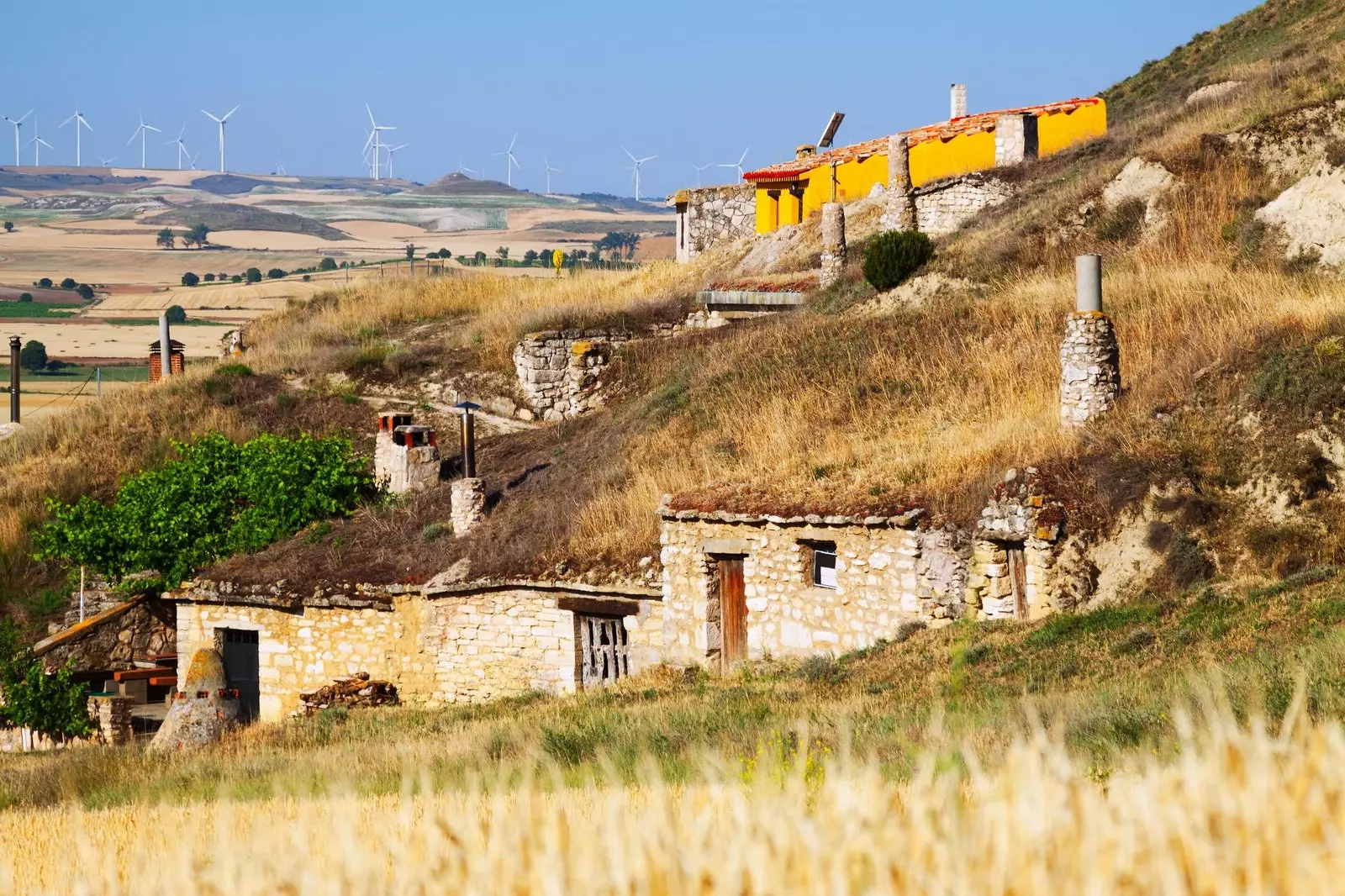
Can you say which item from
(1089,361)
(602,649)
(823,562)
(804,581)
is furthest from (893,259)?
(804,581)

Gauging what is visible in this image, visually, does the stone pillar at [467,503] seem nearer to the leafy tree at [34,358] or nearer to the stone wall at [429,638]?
the stone wall at [429,638]

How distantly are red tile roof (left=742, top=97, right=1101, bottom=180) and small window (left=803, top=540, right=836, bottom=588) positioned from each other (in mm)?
18269

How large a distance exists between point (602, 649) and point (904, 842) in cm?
1671

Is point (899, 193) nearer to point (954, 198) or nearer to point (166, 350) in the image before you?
point (954, 198)

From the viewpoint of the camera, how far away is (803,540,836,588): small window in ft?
61.0

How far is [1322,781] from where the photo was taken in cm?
432

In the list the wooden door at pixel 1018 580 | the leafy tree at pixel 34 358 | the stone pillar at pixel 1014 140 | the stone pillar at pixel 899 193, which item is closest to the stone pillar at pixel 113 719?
the wooden door at pixel 1018 580

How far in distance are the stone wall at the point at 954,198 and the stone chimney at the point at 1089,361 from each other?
16.0 m

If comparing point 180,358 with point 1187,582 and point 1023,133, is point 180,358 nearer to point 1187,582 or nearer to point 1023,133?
point 1023,133

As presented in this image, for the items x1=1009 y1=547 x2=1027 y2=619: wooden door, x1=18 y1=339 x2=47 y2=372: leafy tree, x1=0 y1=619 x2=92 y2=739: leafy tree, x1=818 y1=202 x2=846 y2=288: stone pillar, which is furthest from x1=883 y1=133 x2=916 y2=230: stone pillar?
x1=18 y1=339 x2=47 y2=372: leafy tree

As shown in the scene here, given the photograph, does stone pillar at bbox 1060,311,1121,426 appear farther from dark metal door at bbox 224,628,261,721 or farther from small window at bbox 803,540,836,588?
dark metal door at bbox 224,628,261,721

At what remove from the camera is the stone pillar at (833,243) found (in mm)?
31266

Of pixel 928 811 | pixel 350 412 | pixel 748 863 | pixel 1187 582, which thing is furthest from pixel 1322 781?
pixel 350 412

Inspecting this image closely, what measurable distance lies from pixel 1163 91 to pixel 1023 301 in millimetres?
24638
